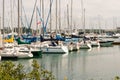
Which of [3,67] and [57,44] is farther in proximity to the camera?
[57,44]

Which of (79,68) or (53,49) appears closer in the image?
(79,68)

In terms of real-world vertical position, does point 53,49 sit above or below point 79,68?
above

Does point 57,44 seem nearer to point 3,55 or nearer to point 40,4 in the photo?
point 40,4

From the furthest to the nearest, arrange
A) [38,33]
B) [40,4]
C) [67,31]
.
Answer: [67,31] → [38,33] → [40,4]

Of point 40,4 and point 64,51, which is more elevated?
point 40,4

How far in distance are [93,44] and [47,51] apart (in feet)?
101

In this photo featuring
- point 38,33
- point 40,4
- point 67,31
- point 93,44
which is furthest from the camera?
point 67,31

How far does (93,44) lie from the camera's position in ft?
287

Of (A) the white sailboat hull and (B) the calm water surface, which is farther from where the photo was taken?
(A) the white sailboat hull

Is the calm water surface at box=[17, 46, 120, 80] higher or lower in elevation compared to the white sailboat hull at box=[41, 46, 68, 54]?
lower

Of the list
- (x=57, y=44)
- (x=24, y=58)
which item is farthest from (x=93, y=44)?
(x=24, y=58)

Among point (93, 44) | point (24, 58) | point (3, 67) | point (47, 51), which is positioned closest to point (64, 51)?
point (47, 51)

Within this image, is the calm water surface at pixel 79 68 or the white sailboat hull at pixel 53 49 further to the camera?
the white sailboat hull at pixel 53 49

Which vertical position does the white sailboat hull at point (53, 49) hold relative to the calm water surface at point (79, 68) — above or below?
above
